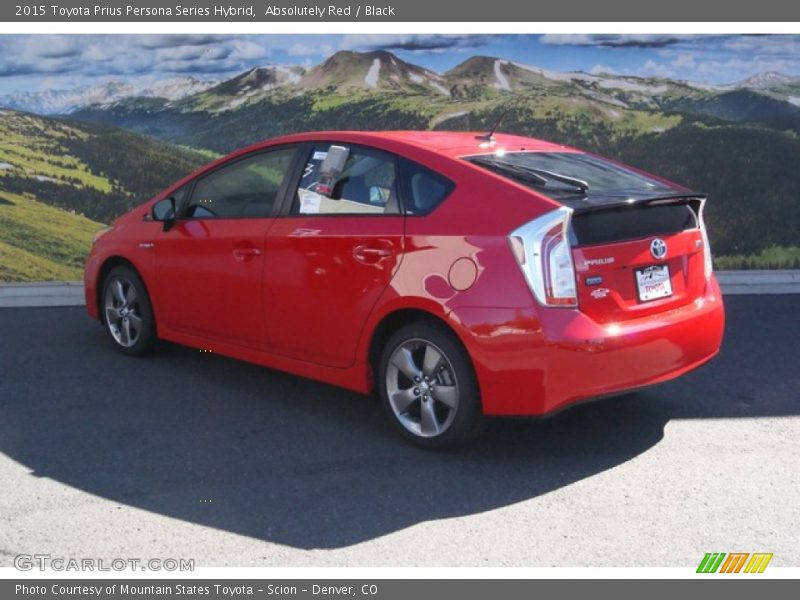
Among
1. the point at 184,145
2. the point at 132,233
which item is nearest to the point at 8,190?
the point at 184,145

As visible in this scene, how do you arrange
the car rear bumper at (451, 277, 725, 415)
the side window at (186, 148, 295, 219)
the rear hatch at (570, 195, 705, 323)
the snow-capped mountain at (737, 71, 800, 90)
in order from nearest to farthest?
1. the car rear bumper at (451, 277, 725, 415)
2. the rear hatch at (570, 195, 705, 323)
3. the side window at (186, 148, 295, 219)
4. the snow-capped mountain at (737, 71, 800, 90)

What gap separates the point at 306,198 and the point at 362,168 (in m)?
0.40

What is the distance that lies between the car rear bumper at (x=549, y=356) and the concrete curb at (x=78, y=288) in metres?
5.04

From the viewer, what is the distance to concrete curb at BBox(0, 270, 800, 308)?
8.98 m

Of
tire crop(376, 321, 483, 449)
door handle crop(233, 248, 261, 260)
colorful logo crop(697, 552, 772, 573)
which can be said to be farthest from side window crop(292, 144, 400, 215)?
colorful logo crop(697, 552, 772, 573)

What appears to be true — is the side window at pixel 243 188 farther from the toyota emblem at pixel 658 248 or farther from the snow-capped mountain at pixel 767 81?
the snow-capped mountain at pixel 767 81

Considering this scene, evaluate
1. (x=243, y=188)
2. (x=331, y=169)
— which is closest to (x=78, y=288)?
(x=243, y=188)

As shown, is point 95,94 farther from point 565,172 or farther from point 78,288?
point 565,172

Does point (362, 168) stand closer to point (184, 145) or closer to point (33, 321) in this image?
point (33, 321)

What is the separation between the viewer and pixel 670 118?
11.2 m

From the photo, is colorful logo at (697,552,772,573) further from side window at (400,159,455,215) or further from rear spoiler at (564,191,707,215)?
side window at (400,159,455,215)

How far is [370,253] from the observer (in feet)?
17.0

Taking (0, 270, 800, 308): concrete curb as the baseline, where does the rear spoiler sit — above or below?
above

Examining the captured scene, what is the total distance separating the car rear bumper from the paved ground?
0.42 m
